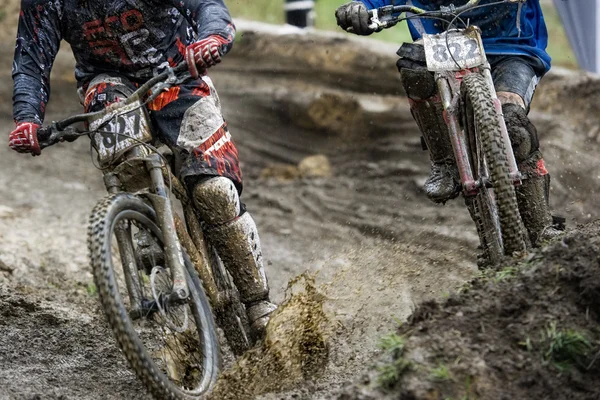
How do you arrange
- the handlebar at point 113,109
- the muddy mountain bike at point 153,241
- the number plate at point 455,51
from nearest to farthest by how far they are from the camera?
the muddy mountain bike at point 153,241 < the handlebar at point 113,109 < the number plate at point 455,51

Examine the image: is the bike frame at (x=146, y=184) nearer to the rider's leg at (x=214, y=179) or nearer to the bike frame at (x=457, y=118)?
the rider's leg at (x=214, y=179)

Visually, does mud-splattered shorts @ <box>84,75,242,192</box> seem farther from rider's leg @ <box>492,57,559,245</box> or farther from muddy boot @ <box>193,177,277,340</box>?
rider's leg @ <box>492,57,559,245</box>

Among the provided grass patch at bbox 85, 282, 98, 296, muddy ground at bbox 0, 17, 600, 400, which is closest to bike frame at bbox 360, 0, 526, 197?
muddy ground at bbox 0, 17, 600, 400

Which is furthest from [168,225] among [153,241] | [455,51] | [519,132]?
[519,132]

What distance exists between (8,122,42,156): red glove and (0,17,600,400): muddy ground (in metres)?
1.04

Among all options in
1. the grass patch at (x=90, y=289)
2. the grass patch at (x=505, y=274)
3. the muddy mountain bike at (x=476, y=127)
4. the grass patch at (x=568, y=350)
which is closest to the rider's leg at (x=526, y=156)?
the muddy mountain bike at (x=476, y=127)

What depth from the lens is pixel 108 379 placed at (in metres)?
4.77

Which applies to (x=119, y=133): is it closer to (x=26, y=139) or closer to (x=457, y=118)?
(x=26, y=139)

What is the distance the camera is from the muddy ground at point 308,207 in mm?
5156

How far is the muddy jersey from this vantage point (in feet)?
15.9

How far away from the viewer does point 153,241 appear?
4352 mm

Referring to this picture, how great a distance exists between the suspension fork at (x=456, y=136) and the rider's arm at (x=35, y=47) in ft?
6.27

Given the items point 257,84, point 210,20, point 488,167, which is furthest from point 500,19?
point 257,84

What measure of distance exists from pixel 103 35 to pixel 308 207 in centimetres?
474
